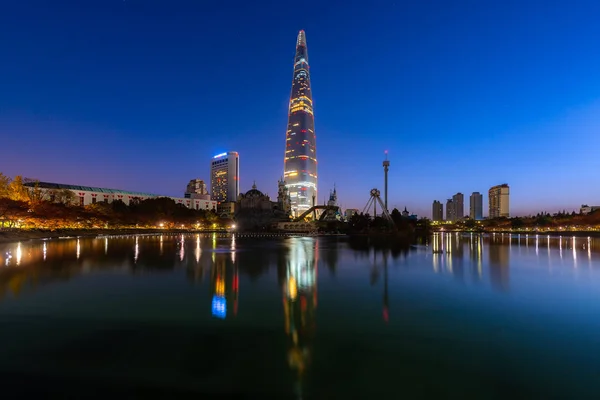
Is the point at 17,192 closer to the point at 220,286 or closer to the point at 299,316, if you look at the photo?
the point at 220,286

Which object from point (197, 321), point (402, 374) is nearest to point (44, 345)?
point (197, 321)

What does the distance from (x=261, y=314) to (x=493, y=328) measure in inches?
350

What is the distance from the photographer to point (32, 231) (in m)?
70.3

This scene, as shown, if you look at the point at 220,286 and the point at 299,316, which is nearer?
the point at 299,316

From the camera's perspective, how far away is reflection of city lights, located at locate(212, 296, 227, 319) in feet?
43.9

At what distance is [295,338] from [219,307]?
16.5ft

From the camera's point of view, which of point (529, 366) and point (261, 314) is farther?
point (261, 314)

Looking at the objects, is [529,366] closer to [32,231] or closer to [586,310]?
[586,310]

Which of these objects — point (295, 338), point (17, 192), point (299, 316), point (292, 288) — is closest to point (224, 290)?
point (292, 288)

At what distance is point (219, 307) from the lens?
14.4 m

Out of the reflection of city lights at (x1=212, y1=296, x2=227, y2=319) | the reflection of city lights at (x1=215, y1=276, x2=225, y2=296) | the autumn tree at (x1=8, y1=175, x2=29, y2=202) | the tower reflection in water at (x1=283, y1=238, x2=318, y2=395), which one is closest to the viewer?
the tower reflection in water at (x1=283, y1=238, x2=318, y2=395)

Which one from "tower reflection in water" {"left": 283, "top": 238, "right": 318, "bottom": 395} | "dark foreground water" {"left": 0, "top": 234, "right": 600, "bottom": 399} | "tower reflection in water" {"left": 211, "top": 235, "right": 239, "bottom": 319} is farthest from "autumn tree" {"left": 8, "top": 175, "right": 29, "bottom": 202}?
"tower reflection in water" {"left": 283, "top": 238, "right": 318, "bottom": 395}

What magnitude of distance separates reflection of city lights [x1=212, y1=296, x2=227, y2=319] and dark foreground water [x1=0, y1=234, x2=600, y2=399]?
0.36 ft

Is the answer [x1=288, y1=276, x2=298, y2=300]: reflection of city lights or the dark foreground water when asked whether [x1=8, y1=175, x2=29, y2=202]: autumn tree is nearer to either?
the dark foreground water
